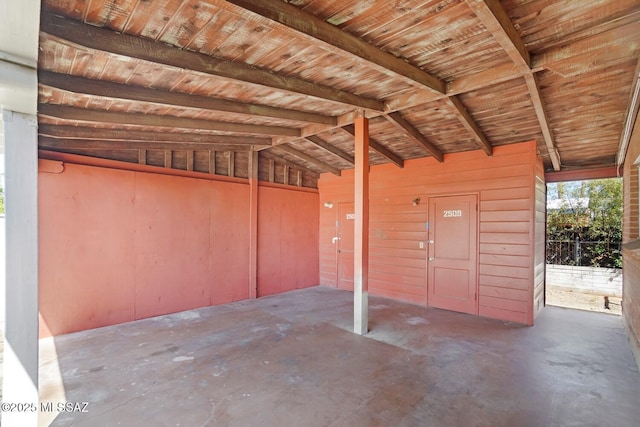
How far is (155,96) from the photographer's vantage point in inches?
119

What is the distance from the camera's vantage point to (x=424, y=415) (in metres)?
2.36

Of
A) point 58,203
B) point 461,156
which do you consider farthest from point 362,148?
point 58,203

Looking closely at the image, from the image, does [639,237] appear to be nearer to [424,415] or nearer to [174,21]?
[424,415]

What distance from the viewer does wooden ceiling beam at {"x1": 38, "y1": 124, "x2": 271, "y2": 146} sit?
12.4 ft

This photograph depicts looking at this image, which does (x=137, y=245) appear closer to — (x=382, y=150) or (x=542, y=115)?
(x=382, y=150)

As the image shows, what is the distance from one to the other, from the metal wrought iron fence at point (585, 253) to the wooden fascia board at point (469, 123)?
268 inches

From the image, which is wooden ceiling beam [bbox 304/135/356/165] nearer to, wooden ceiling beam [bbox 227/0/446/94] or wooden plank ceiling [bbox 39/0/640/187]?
wooden plank ceiling [bbox 39/0/640/187]

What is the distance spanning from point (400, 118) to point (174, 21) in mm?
2937

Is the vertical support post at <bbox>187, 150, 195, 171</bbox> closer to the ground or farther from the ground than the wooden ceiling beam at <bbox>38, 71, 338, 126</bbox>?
closer to the ground

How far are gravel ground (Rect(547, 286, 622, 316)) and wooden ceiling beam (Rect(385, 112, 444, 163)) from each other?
17.2 ft

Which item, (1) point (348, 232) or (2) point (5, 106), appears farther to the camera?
(1) point (348, 232)

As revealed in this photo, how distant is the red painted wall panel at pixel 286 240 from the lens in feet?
20.8

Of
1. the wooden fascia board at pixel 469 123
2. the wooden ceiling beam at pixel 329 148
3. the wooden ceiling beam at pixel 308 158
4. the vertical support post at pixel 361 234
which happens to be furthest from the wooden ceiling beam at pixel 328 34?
the wooden ceiling beam at pixel 308 158

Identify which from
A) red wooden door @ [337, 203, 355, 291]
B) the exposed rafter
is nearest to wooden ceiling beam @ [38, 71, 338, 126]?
the exposed rafter
